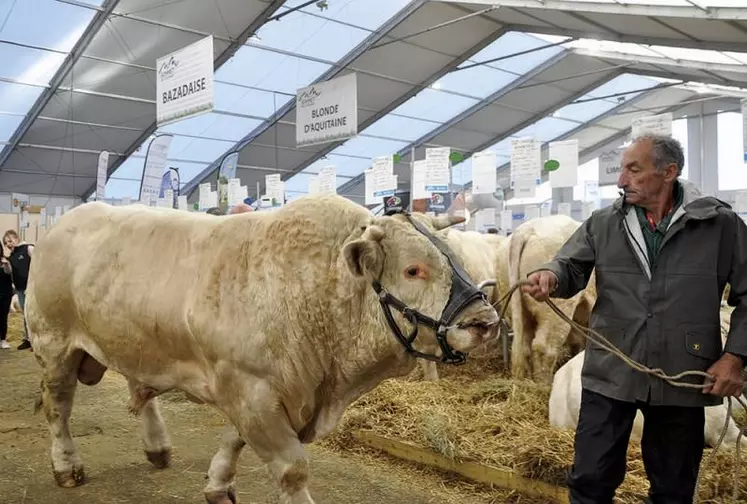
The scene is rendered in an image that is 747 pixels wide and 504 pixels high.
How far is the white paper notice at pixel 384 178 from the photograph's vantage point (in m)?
8.27

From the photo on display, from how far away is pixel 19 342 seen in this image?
33.2 ft

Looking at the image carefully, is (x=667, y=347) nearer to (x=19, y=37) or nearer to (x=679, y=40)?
(x=679, y=40)

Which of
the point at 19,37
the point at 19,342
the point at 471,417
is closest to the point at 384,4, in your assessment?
the point at 19,37

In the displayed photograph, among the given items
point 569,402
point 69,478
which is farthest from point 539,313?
point 69,478

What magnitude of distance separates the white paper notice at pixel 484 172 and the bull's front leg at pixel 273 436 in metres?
5.91

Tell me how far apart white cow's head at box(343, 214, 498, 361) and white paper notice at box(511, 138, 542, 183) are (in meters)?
5.24

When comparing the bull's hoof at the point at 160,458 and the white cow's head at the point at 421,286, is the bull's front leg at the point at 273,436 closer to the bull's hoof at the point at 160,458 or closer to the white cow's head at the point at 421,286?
the white cow's head at the point at 421,286

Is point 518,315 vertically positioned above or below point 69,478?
above

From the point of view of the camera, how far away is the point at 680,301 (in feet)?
8.35

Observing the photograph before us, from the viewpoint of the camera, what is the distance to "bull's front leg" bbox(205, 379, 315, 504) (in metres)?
2.81

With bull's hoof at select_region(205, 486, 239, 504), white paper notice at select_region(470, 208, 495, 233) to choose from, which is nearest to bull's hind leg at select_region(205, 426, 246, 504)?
bull's hoof at select_region(205, 486, 239, 504)

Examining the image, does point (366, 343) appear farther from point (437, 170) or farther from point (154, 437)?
point (437, 170)

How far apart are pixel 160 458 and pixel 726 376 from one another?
3.35m

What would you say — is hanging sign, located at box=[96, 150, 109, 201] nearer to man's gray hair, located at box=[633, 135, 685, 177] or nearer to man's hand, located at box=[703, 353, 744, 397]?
man's gray hair, located at box=[633, 135, 685, 177]
